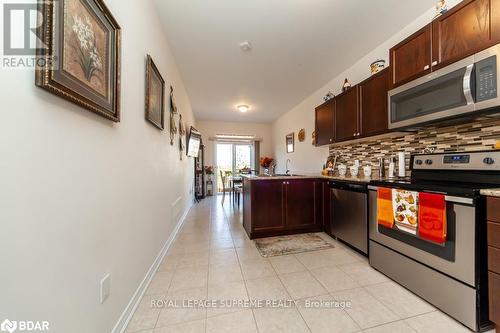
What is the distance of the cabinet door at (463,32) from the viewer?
130cm

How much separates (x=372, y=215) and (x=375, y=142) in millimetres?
1142

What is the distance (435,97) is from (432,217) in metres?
1.00

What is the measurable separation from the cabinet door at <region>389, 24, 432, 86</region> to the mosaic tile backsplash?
585mm

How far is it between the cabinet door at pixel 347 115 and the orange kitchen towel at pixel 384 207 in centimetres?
99

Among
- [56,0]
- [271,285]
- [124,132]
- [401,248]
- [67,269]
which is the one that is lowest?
[271,285]

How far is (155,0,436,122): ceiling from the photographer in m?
1.98

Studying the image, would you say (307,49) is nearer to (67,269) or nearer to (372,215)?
(372,215)

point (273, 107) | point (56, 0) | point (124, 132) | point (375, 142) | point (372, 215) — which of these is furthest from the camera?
point (273, 107)

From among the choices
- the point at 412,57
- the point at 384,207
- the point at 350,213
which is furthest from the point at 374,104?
the point at 350,213

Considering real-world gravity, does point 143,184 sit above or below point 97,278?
above

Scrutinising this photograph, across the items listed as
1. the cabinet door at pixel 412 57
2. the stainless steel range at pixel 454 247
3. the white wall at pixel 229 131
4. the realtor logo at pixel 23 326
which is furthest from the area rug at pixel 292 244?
the white wall at pixel 229 131

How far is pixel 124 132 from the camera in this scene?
4.50 feet

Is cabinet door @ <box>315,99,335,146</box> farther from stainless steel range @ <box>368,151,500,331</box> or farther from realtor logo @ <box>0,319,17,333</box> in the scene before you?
realtor logo @ <box>0,319,17,333</box>

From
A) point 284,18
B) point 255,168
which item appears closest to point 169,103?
point 284,18
